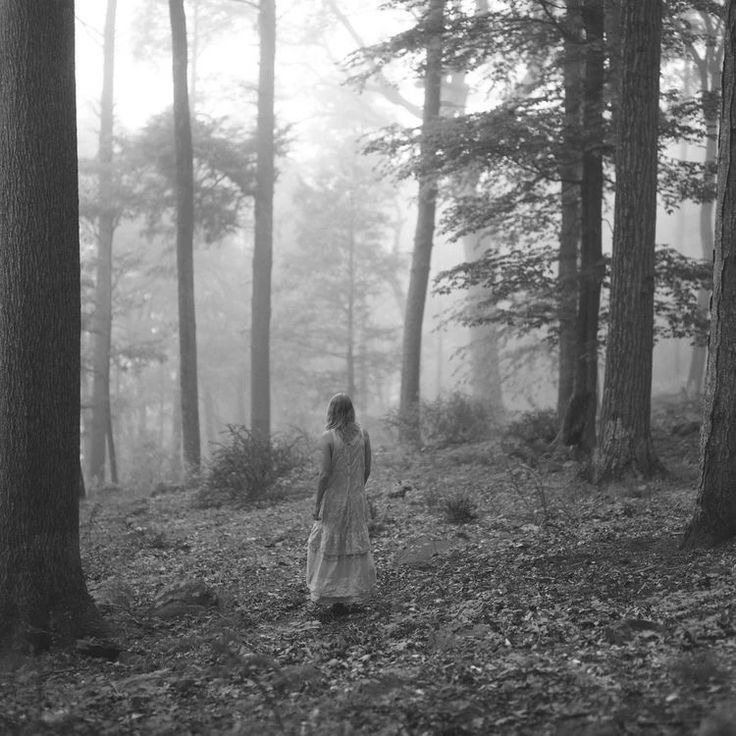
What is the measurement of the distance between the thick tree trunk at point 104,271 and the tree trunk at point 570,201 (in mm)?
13708

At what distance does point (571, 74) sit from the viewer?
44.0ft

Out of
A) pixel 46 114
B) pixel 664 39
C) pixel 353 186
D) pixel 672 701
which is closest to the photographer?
pixel 672 701

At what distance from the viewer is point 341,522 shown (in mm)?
7207

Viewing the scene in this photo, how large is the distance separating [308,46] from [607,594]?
24.1 meters

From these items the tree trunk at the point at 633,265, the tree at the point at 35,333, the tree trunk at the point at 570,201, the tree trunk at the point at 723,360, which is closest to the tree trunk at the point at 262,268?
the tree trunk at the point at 570,201

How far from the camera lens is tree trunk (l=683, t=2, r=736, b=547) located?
6359 millimetres

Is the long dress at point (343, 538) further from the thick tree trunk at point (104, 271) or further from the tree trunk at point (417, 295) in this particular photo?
the thick tree trunk at point (104, 271)

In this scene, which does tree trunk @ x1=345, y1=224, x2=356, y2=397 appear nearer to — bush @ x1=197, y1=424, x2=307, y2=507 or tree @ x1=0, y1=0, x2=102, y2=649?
bush @ x1=197, y1=424, x2=307, y2=507

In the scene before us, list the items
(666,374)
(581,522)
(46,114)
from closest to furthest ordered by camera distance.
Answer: (46,114) → (581,522) → (666,374)

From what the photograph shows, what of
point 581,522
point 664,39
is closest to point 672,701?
point 581,522

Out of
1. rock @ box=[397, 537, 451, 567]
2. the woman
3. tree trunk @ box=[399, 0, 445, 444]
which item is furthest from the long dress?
tree trunk @ box=[399, 0, 445, 444]

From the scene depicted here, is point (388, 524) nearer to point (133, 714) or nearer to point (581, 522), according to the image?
point (581, 522)

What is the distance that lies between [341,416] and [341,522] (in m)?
0.92

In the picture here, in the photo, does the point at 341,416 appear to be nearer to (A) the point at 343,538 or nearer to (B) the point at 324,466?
(B) the point at 324,466
